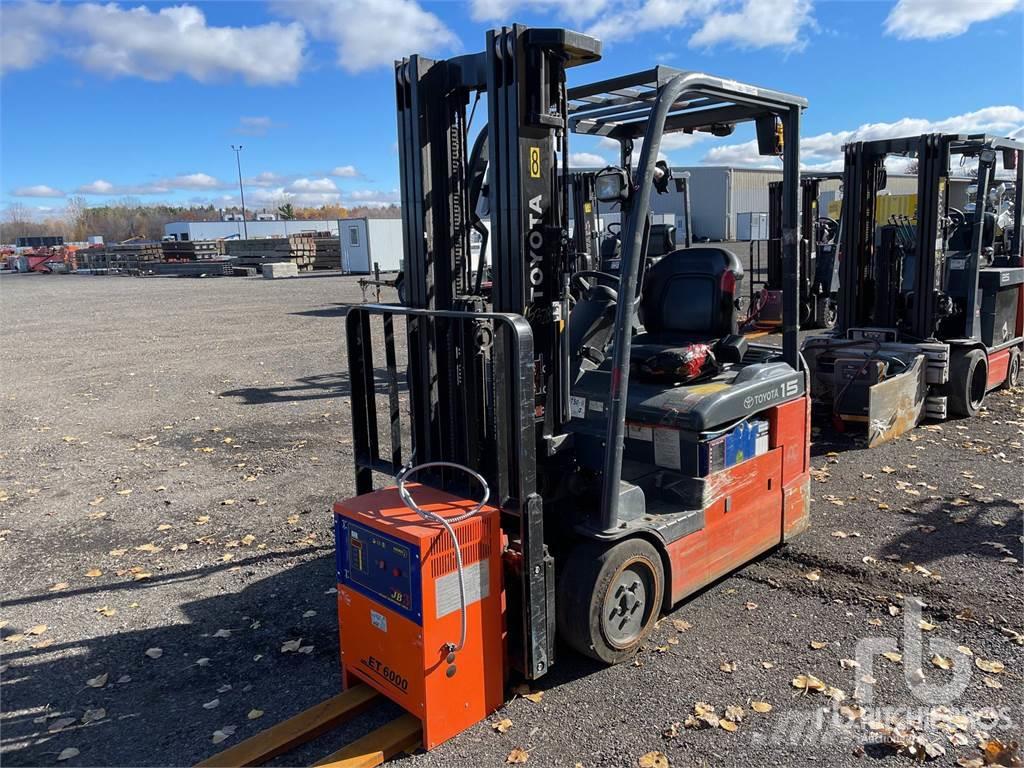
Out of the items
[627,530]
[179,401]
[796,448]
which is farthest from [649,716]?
[179,401]

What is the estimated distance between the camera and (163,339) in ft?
63.2

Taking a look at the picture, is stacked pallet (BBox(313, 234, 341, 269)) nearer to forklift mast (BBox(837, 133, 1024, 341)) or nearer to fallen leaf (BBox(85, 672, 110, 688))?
forklift mast (BBox(837, 133, 1024, 341))

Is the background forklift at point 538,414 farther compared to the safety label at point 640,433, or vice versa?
the safety label at point 640,433

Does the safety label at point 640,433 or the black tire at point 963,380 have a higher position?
the safety label at point 640,433

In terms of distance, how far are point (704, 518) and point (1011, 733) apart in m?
1.88

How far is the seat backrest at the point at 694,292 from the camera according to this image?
5781 mm

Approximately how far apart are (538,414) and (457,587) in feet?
3.86

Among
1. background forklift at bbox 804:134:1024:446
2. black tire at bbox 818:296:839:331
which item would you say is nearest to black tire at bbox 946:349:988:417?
background forklift at bbox 804:134:1024:446

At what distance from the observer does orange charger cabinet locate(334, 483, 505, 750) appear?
3844 millimetres

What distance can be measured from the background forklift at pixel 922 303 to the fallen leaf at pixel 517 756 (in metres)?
6.52

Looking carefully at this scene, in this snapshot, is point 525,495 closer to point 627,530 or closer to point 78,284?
point 627,530

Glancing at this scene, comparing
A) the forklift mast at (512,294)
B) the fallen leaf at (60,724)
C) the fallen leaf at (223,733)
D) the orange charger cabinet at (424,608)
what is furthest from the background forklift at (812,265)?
the fallen leaf at (60,724)

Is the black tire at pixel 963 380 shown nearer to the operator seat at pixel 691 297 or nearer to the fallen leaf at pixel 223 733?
the operator seat at pixel 691 297

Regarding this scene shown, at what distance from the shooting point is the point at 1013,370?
11789mm
